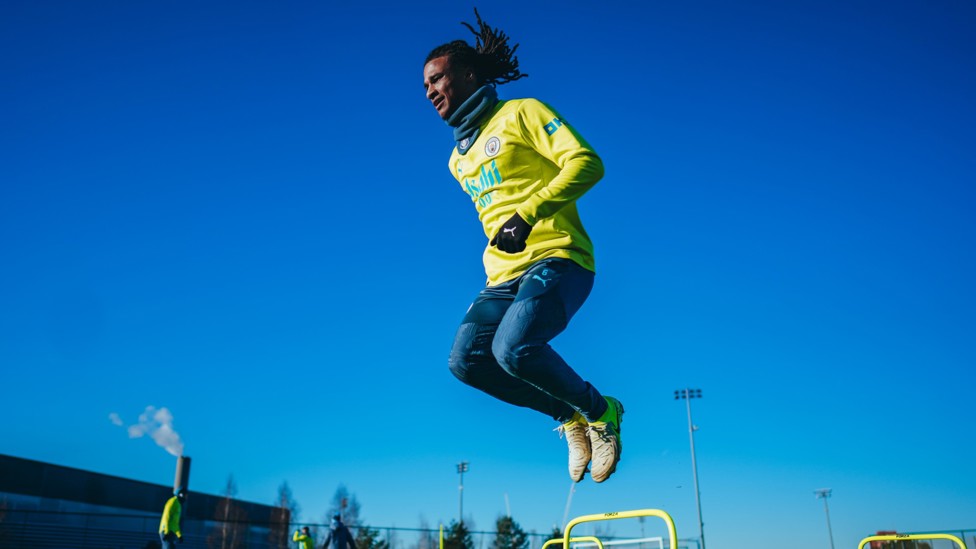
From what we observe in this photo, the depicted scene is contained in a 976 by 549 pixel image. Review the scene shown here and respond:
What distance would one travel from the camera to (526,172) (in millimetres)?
3359

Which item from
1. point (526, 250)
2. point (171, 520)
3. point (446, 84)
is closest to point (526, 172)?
point (526, 250)

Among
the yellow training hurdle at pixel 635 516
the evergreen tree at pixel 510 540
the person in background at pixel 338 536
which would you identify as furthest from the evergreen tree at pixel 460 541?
the yellow training hurdle at pixel 635 516

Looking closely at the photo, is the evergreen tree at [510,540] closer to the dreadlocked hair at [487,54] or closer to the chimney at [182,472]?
the chimney at [182,472]

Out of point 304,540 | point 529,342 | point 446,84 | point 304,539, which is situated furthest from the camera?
point 304,540

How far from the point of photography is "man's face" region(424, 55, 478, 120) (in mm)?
3662

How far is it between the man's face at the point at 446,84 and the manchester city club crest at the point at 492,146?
0.37 metres

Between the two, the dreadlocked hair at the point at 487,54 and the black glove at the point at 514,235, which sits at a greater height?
the dreadlocked hair at the point at 487,54

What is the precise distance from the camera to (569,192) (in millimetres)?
3004

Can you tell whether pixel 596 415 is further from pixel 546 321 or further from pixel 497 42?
pixel 497 42

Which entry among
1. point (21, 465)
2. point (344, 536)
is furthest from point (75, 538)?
point (21, 465)

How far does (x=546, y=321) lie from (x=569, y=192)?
1.78 feet

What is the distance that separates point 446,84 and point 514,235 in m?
1.14

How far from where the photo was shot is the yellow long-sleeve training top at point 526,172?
3.22 m

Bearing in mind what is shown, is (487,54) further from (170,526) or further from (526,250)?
(170,526)
